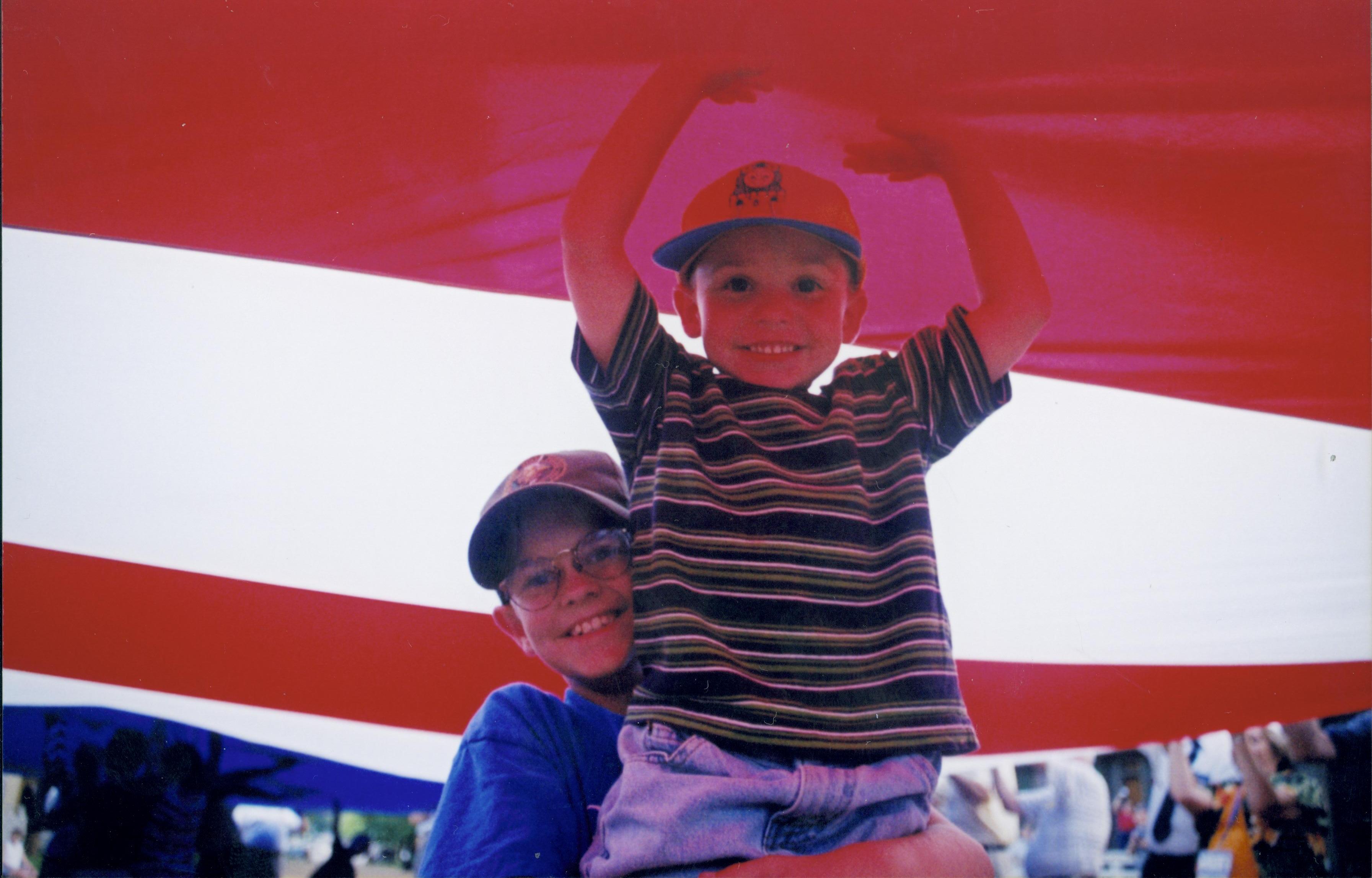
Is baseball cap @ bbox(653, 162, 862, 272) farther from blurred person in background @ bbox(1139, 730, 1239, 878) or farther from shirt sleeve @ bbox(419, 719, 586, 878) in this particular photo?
blurred person in background @ bbox(1139, 730, 1239, 878)

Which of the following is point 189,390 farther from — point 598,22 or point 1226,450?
point 1226,450

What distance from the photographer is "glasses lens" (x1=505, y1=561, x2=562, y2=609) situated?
107 centimetres

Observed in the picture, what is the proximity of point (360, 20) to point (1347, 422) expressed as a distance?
1577 mm

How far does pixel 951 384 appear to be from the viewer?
1045 millimetres

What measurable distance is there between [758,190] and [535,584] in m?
0.55

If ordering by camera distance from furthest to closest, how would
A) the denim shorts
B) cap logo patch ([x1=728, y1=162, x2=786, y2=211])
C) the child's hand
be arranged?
the child's hand, cap logo patch ([x1=728, y1=162, x2=786, y2=211]), the denim shorts

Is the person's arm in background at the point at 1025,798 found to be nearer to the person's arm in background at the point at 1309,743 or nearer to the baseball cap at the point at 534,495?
the person's arm in background at the point at 1309,743

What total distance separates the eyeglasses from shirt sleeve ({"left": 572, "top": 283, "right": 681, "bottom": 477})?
10 cm

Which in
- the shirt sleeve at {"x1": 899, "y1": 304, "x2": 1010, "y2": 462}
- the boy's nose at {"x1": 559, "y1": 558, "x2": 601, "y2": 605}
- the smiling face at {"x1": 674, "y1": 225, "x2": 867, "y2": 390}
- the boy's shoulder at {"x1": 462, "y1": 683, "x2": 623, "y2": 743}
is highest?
the smiling face at {"x1": 674, "y1": 225, "x2": 867, "y2": 390}

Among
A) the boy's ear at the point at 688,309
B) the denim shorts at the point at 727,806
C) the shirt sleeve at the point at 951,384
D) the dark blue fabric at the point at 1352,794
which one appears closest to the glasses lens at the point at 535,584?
the denim shorts at the point at 727,806

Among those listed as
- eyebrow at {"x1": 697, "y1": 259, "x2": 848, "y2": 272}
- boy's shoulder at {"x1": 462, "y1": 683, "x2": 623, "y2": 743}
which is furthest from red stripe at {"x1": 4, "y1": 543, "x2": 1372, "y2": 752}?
eyebrow at {"x1": 697, "y1": 259, "x2": 848, "y2": 272}

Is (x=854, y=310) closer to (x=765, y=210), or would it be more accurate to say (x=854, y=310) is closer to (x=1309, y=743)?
(x=765, y=210)

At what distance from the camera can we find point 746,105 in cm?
117

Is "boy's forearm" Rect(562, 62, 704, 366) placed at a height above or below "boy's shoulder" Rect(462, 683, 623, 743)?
above
